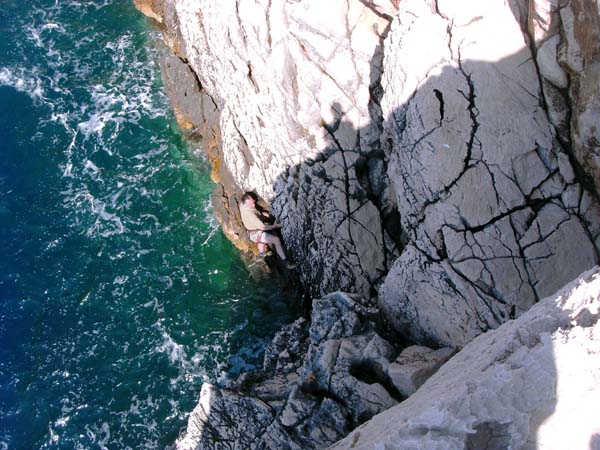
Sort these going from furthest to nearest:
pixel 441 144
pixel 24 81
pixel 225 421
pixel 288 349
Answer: pixel 24 81 < pixel 288 349 < pixel 225 421 < pixel 441 144

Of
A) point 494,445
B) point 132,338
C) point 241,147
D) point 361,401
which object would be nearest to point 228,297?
point 132,338

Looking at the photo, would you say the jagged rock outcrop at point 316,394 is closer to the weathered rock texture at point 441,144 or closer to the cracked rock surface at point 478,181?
the weathered rock texture at point 441,144

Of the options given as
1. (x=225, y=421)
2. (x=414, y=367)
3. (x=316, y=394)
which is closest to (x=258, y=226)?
(x=225, y=421)

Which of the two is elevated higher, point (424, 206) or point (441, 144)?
point (441, 144)

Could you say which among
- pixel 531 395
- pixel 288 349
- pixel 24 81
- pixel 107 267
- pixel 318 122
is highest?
pixel 24 81

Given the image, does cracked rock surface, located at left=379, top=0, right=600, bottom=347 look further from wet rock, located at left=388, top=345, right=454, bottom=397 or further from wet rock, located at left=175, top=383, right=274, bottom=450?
wet rock, located at left=175, top=383, right=274, bottom=450

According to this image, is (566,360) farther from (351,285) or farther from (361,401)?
(351,285)

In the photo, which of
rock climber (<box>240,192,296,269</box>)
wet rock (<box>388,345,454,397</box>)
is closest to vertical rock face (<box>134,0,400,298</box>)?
rock climber (<box>240,192,296,269</box>)

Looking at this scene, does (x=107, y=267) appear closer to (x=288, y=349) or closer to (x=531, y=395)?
(x=288, y=349)
